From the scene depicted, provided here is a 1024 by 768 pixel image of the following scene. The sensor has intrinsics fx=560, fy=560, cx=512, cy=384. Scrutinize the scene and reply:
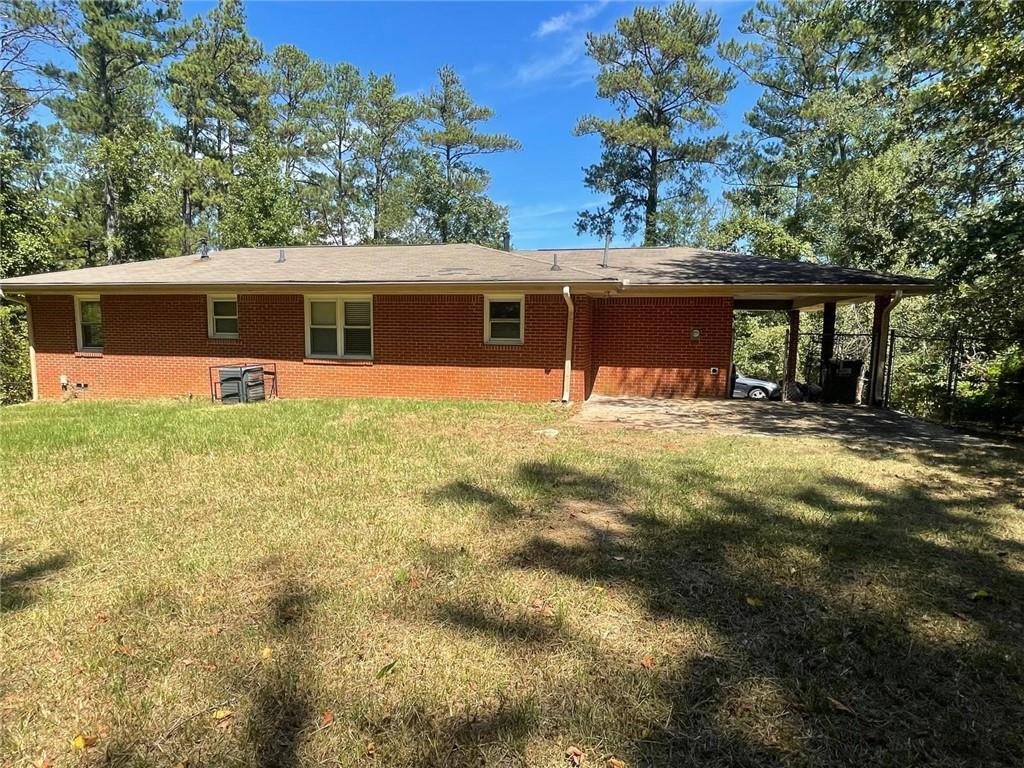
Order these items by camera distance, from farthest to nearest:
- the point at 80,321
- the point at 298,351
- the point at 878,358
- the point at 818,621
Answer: the point at 80,321, the point at 298,351, the point at 878,358, the point at 818,621

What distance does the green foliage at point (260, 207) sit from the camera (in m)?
23.5

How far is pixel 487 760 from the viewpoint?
76.8 inches

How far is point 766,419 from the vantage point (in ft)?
29.4

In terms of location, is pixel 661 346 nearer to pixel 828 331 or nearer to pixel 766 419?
pixel 766 419

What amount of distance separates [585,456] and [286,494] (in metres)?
3.06

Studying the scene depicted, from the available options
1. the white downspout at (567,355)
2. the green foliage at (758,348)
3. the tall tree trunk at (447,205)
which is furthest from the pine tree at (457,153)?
the white downspout at (567,355)

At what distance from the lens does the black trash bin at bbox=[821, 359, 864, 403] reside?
11281mm

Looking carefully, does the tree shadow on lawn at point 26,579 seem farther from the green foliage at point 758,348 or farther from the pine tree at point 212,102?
the pine tree at point 212,102

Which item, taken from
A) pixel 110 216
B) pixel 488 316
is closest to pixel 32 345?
pixel 488 316

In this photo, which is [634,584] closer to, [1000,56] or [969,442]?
[969,442]

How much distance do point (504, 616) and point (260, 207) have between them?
977 inches

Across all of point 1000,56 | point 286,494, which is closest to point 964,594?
point 286,494

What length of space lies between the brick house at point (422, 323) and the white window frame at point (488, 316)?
3cm

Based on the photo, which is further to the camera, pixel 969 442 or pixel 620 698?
pixel 969 442
